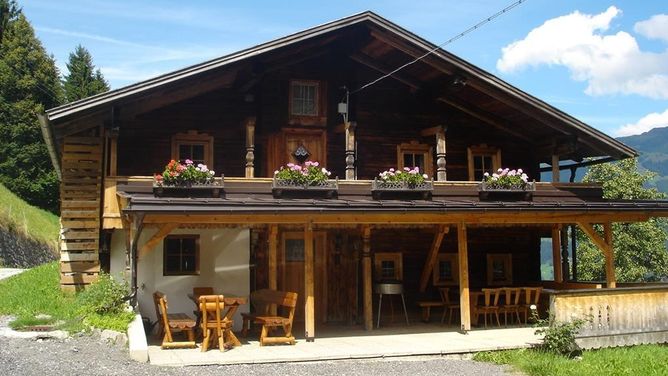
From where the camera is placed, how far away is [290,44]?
52.6 feet

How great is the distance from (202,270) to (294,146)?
4.08 metres

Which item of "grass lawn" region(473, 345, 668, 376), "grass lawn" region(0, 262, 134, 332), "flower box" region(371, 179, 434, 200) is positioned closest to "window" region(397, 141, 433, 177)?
"flower box" region(371, 179, 434, 200)

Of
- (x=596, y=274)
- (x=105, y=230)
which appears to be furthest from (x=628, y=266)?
(x=105, y=230)

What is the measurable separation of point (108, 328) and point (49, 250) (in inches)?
1194

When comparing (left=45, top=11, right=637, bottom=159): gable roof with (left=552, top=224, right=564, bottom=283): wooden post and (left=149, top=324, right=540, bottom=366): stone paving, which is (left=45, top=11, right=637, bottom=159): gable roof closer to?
(left=552, top=224, right=564, bottom=283): wooden post

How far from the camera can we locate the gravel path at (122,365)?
9648 mm

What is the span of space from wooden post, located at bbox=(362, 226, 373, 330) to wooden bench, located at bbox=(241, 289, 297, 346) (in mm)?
2416

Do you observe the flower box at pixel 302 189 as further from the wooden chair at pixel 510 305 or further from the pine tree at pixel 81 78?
the pine tree at pixel 81 78

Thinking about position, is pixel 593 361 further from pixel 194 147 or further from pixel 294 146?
pixel 194 147

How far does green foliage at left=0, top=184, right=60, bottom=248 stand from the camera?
115 feet

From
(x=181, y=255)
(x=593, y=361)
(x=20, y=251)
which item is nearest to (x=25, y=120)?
(x=20, y=251)

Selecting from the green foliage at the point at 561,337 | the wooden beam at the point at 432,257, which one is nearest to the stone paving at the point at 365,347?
the green foliage at the point at 561,337

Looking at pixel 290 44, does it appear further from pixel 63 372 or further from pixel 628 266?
pixel 628 266

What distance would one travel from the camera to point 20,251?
35312 mm
